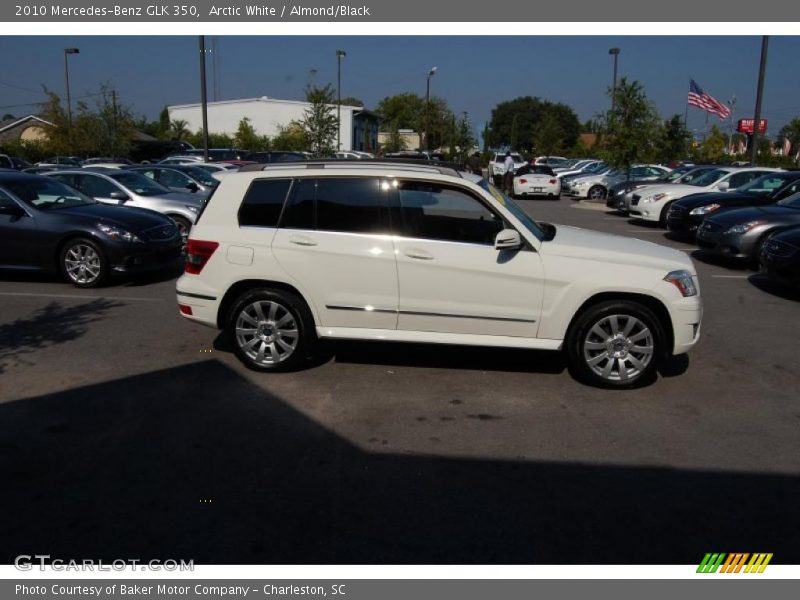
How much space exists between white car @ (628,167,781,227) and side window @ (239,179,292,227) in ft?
44.5

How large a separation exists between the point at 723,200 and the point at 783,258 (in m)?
5.39

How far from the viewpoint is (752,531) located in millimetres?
3729

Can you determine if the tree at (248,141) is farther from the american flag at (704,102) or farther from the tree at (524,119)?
the tree at (524,119)

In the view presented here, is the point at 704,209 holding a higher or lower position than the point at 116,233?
higher

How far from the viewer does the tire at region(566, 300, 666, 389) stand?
5.77 meters

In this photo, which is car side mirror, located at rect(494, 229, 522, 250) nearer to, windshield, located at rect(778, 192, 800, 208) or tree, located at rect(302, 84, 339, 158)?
windshield, located at rect(778, 192, 800, 208)

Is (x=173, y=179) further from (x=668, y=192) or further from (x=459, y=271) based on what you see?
(x=668, y=192)

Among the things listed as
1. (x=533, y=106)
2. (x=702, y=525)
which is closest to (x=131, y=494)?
(x=702, y=525)

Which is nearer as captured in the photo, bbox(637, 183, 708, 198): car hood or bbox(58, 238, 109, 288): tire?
bbox(58, 238, 109, 288): tire

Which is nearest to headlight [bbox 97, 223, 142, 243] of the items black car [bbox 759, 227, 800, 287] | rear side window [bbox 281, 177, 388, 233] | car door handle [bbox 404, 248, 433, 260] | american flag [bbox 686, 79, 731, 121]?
rear side window [bbox 281, 177, 388, 233]

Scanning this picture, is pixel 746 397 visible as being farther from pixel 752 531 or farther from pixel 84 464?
pixel 84 464

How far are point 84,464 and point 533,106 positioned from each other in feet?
338

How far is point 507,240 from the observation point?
5.68m

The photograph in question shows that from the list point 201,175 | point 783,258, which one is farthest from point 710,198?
point 201,175
